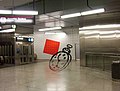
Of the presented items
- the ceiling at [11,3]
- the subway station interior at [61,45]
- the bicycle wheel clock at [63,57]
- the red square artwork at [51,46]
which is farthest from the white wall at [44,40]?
the ceiling at [11,3]

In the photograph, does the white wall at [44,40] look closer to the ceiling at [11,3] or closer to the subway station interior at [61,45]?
the subway station interior at [61,45]

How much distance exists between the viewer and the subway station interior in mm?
6406

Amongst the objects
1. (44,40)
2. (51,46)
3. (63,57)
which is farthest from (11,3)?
(44,40)

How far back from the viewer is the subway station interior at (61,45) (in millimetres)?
6406

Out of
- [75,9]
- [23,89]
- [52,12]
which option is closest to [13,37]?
[52,12]

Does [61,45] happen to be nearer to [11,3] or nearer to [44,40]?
[44,40]

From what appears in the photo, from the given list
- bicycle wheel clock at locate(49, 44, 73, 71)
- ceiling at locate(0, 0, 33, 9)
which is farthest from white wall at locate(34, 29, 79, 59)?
ceiling at locate(0, 0, 33, 9)

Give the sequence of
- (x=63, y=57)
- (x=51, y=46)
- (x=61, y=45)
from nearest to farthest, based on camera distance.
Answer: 1. (x=63, y=57)
2. (x=51, y=46)
3. (x=61, y=45)

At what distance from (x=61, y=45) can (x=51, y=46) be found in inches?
44.4

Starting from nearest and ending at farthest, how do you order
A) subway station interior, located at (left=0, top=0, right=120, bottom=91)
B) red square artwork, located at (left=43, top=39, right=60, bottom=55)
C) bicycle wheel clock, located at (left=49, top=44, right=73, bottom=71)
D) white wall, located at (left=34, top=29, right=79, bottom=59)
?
subway station interior, located at (left=0, top=0, right=120, bottom=91)
bicycle wheel clock, located at (left=49, top=44, right=73, bottom=71)
red square artwork, located at (left=43, top=39, right=60, bottom=55)
white wall, located at (left=34, top=29, right=79, bottom=59)

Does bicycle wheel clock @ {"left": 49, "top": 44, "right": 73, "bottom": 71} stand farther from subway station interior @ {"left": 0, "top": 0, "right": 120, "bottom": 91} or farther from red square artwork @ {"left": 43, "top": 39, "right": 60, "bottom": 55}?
red square artwork @ {"left": 43, "top": 39, "right": 60, "bottom": 55}

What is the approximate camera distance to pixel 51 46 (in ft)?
62.2

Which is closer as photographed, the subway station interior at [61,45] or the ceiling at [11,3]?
the subway station interior at [61,45]

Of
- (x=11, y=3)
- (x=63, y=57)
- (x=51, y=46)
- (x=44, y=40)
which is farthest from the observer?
(x=44, y=40)
